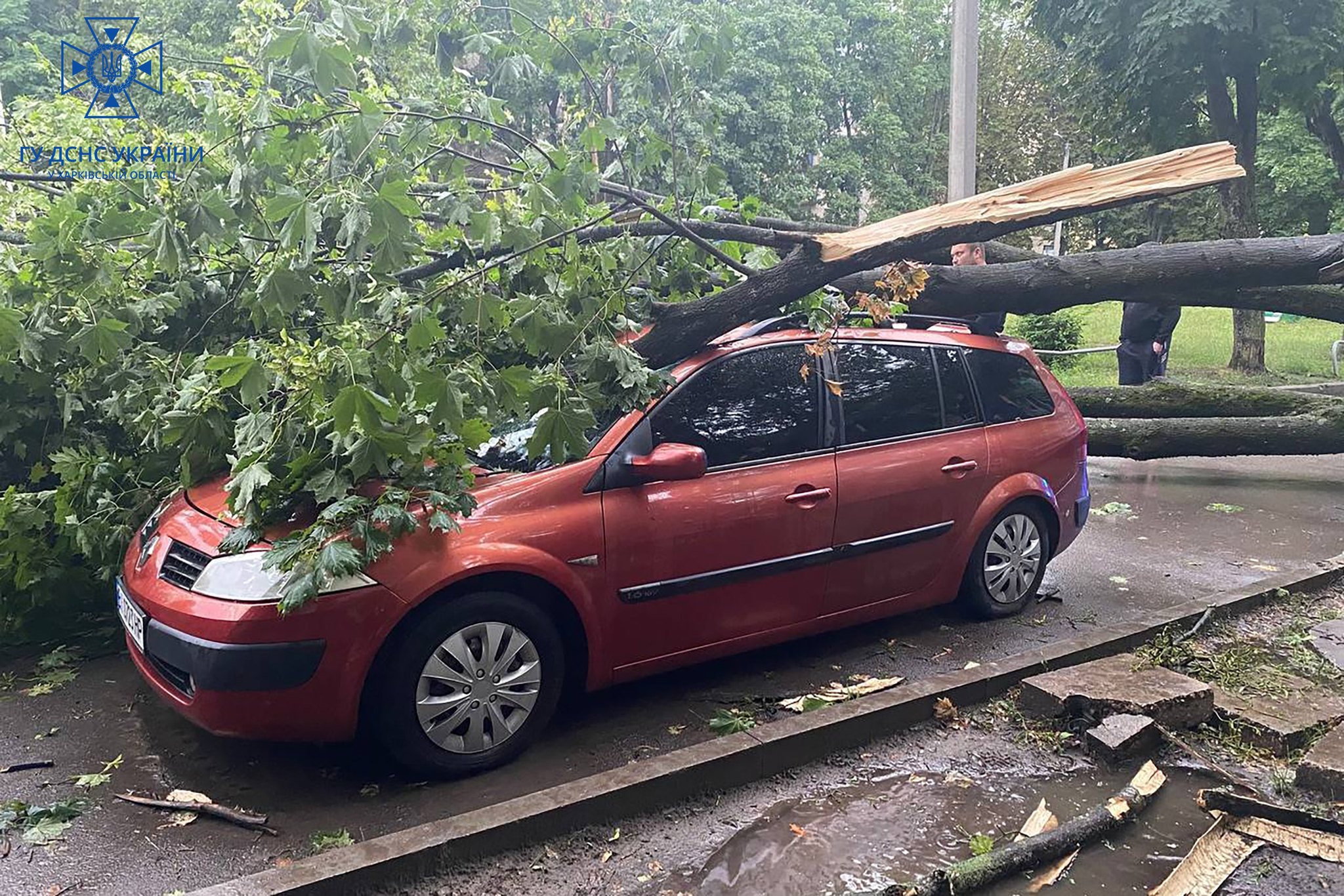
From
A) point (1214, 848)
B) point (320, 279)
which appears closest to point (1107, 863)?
point (1214, 848)

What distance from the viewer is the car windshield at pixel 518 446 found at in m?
4.00

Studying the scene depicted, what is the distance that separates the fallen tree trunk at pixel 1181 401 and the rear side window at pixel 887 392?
12.7 feet

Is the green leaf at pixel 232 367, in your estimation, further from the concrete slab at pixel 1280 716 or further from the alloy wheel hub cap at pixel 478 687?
the concrete slab at pixel 1280 716

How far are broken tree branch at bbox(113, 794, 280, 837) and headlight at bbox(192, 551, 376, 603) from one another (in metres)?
0.71

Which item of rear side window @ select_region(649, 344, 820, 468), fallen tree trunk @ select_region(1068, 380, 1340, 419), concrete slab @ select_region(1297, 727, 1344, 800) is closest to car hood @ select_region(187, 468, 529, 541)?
rear side window @ select_region(649, 344, 820, 468)

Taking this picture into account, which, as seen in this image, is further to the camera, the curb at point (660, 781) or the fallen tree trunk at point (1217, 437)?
the fallen tree trunk at point (1217, 437)

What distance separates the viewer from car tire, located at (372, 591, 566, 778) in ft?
11.4

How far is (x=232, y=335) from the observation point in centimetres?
502

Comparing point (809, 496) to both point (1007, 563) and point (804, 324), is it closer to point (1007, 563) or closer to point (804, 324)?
point (804, 324)

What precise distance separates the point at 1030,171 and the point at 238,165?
3707 cm

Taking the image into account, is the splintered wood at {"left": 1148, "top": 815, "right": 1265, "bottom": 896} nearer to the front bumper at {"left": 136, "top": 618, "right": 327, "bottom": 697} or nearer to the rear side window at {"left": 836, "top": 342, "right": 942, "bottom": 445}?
the rear side window at {"left": 836, "top": 342, "right": 942, "bottom": 445}

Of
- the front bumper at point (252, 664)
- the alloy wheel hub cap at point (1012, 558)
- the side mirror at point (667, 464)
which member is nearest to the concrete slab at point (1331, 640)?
the alloy wheel hub cap at point (1012, 558)

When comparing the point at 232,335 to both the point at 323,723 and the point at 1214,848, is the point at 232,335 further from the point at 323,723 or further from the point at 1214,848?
the point at 1214,848

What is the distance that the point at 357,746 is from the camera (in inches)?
154
